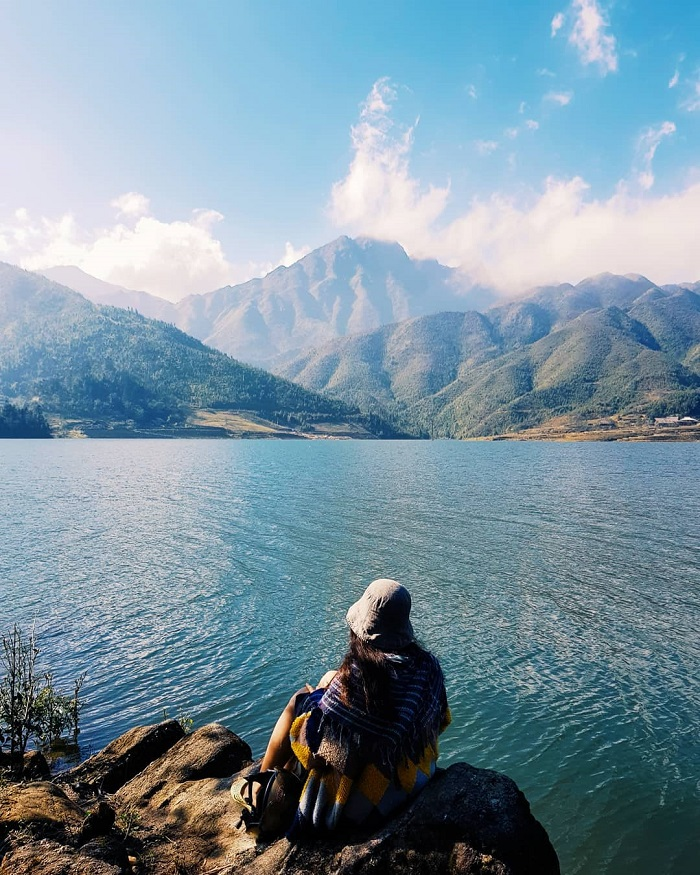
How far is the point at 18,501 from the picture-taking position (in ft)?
227

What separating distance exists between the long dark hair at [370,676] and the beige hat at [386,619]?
0.11 m

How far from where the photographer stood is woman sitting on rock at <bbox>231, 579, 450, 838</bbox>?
6.25 meters

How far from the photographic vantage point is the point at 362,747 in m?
6.29

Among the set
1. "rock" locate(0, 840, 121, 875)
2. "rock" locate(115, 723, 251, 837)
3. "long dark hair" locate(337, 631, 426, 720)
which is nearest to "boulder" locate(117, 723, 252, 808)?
"rock" locate(115, 723, 251, 837)

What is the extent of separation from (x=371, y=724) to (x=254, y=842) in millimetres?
2777

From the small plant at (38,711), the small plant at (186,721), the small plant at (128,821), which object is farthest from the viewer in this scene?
the small plant at (186,721)

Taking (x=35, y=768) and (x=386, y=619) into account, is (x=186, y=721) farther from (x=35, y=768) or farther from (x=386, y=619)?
(x=386, y=619)

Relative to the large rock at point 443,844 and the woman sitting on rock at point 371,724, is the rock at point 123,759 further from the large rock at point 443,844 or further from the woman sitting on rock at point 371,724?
the woman sitting on rock at point 371,724

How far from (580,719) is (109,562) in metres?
32.9

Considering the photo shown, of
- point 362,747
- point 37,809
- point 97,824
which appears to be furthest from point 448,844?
point 37,809

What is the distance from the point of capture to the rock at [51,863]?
22.9ft

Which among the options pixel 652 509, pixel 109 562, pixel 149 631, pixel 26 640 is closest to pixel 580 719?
pixel 149 631

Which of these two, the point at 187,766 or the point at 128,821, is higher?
the point at 128,821

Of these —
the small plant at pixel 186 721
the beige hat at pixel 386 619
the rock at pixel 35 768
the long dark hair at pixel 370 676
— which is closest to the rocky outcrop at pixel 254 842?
the long dark hair at pixel 370 676
